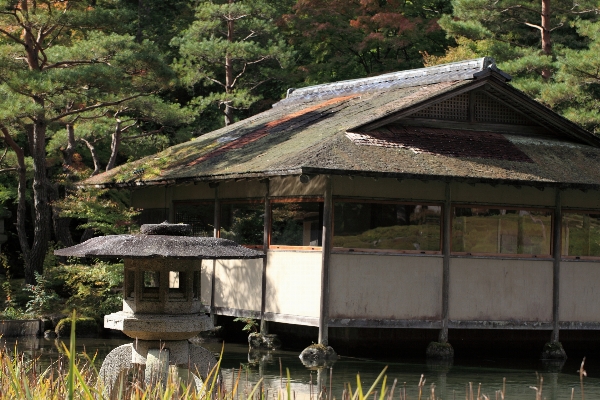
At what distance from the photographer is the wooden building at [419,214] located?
1556cm

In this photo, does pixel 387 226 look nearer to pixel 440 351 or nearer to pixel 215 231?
pixel 440 351

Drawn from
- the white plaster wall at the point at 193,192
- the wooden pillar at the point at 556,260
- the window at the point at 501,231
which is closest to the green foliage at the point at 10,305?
the white plaster wall at the point at 193,192

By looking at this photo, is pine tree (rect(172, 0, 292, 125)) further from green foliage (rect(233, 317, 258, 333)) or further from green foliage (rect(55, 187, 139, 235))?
green foliage (rect(233, 317, 258, 333))

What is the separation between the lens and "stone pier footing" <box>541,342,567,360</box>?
16.8m

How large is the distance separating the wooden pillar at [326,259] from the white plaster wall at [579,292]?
4.23 m

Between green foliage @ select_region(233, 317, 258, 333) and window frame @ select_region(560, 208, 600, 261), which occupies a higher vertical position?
window frame @ select_region(560, 208, 600, 261)

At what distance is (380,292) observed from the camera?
15.7 meters

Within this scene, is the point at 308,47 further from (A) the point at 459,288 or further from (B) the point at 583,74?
(A) the point at 459,288

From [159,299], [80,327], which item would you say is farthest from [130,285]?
[80,327]

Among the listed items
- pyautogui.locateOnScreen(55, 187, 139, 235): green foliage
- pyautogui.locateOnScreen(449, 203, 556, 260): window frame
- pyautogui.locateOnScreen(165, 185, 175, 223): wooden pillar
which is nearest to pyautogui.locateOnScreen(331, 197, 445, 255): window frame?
pyautogui.locateOnScreen(449, 203, 556, 260): window frame

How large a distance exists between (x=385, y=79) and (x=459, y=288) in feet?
17.9

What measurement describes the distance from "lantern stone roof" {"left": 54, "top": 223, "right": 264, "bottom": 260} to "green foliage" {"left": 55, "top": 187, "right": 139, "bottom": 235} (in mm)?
9170

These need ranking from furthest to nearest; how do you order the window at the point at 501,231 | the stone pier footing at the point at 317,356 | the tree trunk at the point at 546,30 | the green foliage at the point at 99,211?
the tree trunk at the point at 546,30 → the green foliage at the point at 99,211 → the window at the point at 501,231 → the stone pier footing at the point at 317,356

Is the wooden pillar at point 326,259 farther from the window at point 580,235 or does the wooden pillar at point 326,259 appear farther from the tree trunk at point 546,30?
the tree trunk at point 546,30
